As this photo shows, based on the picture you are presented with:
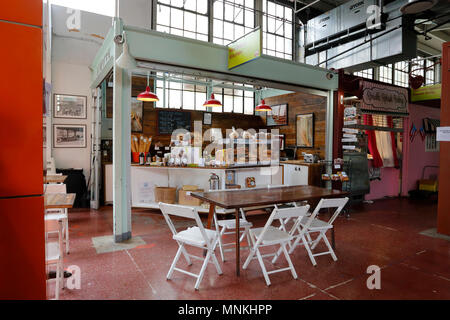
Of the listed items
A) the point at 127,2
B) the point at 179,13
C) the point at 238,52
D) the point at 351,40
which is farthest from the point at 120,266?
the point at 351,40

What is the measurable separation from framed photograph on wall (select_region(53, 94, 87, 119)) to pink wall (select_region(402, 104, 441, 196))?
9191 mm

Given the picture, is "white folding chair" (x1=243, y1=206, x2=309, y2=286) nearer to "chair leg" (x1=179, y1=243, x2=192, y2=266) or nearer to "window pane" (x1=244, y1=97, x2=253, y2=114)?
"chair leg" (x1=179, y1=243, x2=192, y2=266)

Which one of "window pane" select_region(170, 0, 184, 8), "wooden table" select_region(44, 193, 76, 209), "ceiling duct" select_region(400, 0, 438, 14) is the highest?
"window pane" select_region(170, 0, 184, 8)

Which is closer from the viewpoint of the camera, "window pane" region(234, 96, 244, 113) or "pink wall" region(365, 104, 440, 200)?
"pink wall" region(365, 104, 440, 200)

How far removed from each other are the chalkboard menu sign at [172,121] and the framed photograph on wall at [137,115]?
475 millimetres

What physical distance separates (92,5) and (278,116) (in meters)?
5.76

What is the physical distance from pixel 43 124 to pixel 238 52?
3760 mm

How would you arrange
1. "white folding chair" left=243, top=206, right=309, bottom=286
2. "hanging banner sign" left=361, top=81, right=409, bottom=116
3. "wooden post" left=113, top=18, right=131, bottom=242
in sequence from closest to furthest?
"white folding chair" left=243, top=206, right=309, bottom=286 < "wooden post" left=113, top=18, right=131, bottom=242 < "hanging banner sign" left=361, top=81, right=409, bottom=116

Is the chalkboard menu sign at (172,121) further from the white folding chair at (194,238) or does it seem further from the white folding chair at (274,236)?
the white folding chair at (274,236)

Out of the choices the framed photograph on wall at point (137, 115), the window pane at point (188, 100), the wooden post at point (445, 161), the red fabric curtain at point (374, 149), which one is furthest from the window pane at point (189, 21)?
the wooden post at point (445, 161)

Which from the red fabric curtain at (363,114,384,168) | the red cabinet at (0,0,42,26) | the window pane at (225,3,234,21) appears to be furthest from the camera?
the window pane at (225,3,234,21)

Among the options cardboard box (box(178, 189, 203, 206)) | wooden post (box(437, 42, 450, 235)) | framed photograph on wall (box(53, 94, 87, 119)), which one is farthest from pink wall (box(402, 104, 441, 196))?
framed photograph on wall (box(53, 94, 87, 119))

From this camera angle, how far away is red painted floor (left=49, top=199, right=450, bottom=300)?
2951 mm

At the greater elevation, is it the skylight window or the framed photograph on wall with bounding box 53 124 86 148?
the skylight window
